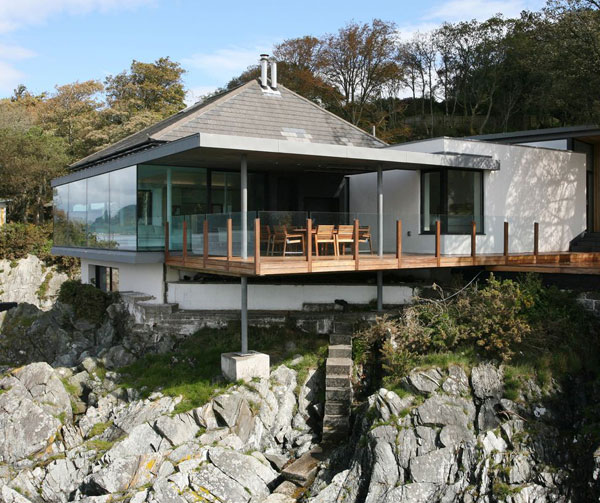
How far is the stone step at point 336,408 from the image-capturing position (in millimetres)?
11836

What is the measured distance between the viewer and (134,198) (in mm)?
15141

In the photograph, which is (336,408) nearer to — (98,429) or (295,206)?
(98,429)

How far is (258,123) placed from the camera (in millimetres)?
18000

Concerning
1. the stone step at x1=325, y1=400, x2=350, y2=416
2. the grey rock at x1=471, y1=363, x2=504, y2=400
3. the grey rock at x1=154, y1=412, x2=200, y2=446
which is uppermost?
the grey rock at x1=471, y1=363, x2=504, y2=400

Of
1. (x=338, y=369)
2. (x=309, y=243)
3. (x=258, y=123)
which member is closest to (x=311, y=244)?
(x=309, y=243)

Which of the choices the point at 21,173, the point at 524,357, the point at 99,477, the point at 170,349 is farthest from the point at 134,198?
the point at 21,173

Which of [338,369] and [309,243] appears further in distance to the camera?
[338,369]

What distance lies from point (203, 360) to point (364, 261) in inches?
163

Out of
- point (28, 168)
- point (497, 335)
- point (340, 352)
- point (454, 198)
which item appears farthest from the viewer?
point (28, 168)

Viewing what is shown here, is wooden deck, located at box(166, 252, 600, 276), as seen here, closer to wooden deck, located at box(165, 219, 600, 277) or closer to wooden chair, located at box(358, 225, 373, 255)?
wooden deck, located at box(165, 219, 600, 277)

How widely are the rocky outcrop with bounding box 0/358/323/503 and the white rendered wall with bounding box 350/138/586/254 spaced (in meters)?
4.90

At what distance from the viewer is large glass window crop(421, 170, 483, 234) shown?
15.3 metres

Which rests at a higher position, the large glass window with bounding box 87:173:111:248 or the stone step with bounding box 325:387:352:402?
the large glass window with bounding box 87:173:111:248

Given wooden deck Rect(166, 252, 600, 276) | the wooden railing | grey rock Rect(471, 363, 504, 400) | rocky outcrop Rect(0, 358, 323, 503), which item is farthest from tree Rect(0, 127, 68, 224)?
grey rock Rect(471, 363, 504, 400)
